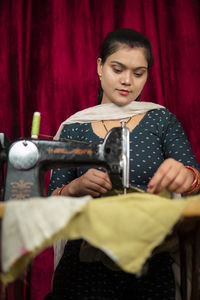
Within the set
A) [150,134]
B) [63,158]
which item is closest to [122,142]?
[63,158]

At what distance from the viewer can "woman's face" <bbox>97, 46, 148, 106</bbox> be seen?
1.30 meters

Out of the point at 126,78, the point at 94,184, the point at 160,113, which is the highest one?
the point at 126,78

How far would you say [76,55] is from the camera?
1913 mm

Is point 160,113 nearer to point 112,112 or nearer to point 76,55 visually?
point 112,112

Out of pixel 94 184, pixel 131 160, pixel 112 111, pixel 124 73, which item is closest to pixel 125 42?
pixel 124 73

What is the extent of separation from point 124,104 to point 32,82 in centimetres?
69

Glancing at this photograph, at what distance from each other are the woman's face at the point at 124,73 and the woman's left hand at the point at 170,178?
0.42 metres

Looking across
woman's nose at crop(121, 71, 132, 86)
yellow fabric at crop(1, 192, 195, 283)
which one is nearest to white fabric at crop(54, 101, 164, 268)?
woman's nose at crop(121, 71, 132, 86)

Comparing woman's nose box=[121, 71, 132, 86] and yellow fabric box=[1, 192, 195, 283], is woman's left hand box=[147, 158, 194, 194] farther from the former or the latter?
woman's nose box=[121, 71, 132, 86]

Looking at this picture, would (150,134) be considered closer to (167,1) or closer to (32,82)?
(32,82)

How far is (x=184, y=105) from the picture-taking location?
1.92 meters

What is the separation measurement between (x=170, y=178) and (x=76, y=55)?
1157 mm

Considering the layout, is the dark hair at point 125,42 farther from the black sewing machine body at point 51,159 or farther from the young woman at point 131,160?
the black sewing machine body at point 51,159

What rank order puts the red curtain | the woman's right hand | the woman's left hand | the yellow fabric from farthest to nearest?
1. the red curtain
2. the woman's right hand
3. the woman's left hand
4. the yellow fabric
